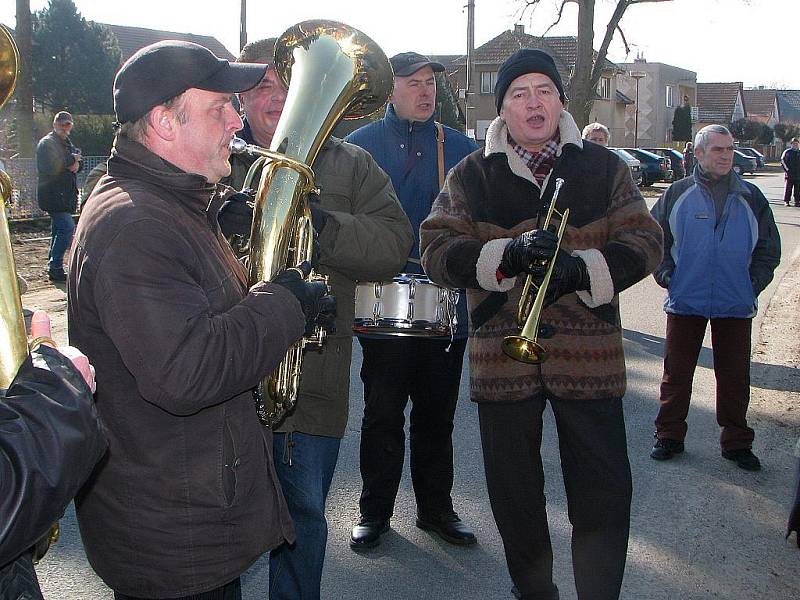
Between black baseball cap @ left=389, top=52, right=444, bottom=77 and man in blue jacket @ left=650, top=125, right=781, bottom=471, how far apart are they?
1.88 m

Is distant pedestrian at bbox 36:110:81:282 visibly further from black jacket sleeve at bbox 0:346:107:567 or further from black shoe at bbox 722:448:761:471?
black jacket sleeve at bbox 0:346:107:567

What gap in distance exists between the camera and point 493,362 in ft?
10.5

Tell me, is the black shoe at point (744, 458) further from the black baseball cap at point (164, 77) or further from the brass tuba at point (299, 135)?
the black baseball cap at point (164, 77)

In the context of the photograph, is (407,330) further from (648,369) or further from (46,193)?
(46,193)

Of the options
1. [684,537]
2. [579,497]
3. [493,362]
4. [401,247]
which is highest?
[401,247]

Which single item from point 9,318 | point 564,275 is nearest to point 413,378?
point 564,275

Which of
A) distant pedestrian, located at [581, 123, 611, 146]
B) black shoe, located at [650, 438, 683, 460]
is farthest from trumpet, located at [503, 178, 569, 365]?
distant pedestrian, located at [581, 123, 611, 146]

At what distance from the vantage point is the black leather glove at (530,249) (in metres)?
2.89

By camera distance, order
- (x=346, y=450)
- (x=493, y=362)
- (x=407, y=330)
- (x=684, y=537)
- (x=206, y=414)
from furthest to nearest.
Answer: (x=346, y=450), (x=684, y=537), (x=407, y=330), (x=493, y=362), (x=206, y=414)

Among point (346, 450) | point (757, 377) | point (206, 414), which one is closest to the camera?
point (206, 414)

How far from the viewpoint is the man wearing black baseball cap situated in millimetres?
1976

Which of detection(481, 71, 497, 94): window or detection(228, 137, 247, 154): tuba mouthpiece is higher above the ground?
detection(481, 71, 497, 94): window

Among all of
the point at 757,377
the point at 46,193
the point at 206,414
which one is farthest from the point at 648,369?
the point at 46,193

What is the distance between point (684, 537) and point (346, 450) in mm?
1944
